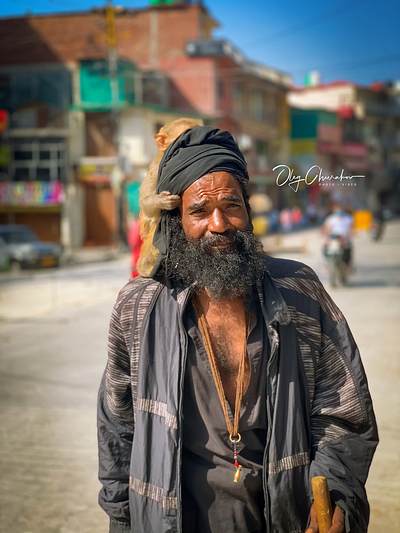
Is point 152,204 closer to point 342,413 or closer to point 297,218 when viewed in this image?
point 342,413

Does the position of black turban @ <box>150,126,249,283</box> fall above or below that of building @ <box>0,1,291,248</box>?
below

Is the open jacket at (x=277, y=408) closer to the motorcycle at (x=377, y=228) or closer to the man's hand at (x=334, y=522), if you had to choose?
the man's hand at (x=334, y=522)

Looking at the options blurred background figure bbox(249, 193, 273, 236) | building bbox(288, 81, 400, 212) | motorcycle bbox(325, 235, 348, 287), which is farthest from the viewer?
building bbox(288, 81, 400, 212)

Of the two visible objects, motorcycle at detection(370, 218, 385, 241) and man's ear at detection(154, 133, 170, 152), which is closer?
man's ear at detection(154, 133, 170, 152)

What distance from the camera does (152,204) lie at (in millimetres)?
1819

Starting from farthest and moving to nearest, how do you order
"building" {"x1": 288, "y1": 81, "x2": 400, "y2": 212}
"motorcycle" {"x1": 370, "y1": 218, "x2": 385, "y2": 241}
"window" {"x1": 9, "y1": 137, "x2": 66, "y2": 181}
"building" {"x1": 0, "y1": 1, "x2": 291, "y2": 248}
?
"building" {"x1": 288, "y1": 81, "x2": 400, "y2": 212} → "window" {"x1": 9, "y1": 137, "x2": 66, "y2": 181} → "building" {"x1": 0, "y1": 1, "x2": 291, "y2": 248} → "motorcycle" {"x1": 370, "y1": 218, "x2": 385, "y2": 241}

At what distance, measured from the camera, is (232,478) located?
164 cm

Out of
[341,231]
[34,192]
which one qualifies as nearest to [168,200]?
[341,231]

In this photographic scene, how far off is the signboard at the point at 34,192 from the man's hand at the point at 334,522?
26.7 m

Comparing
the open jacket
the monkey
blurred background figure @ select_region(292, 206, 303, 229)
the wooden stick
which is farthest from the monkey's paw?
blurred background figure @ select_region(292, 206, 303, 229)

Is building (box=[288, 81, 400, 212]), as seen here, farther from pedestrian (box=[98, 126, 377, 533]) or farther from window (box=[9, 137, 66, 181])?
pedestrian (box=[98, 126, 377, 533])

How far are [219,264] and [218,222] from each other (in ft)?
0.44

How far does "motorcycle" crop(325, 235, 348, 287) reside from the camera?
35.4 ft

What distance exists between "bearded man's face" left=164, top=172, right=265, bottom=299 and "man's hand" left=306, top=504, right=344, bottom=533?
2.26 feet
